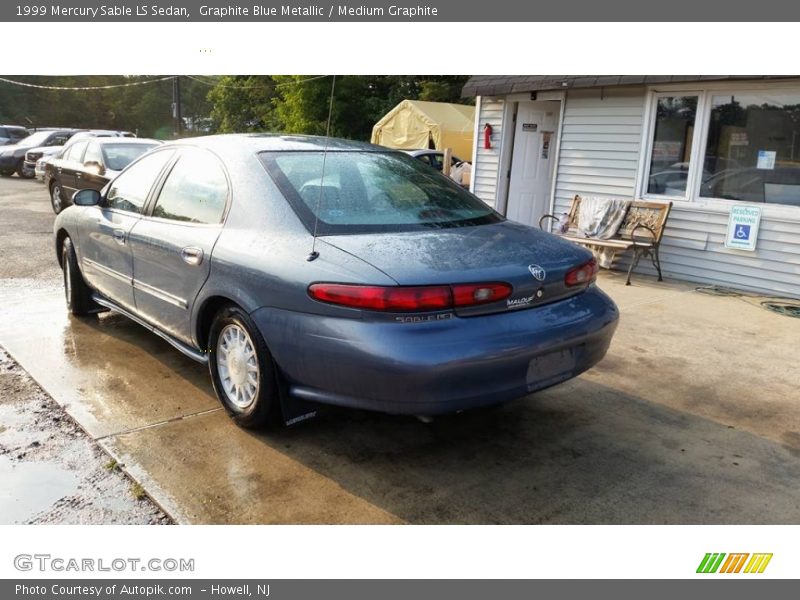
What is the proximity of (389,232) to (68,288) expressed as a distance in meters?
3.59

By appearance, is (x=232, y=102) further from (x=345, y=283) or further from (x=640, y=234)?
(x=345, y=283)

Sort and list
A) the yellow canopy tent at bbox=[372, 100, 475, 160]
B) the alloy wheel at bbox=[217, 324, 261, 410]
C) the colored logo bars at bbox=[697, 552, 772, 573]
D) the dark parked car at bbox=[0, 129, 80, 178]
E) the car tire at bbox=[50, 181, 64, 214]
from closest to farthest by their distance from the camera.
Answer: the colored logo bars at bbox=[697, 552, 772, 573] → the alloy wheel at bbox=[217, 324, 261, 410] → the car tire at bbox=[50, 181, 64, 214] → the yellow canopy tent at bbox=[372, 100, 475, 160] → the dark parked car at bbox=[0, 129, 80, 178]

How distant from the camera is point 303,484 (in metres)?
3.07

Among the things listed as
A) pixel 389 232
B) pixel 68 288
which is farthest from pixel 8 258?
pixel 389 232

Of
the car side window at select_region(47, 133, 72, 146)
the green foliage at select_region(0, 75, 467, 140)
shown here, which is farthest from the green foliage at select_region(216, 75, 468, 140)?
the car side window at select_region(47, 133, 72, 146)

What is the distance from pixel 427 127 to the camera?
19375mm

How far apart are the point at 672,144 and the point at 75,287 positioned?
6811 mm

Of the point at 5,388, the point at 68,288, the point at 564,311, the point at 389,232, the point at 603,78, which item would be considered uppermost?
the point at 603,78

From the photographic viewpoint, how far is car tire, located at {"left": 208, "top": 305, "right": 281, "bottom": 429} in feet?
10.8

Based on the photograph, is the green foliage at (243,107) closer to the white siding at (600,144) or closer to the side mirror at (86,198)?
the white siding at (600,144)

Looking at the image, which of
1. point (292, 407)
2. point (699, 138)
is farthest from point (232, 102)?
point (292, 407)

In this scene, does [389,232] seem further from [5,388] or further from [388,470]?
[5,388]

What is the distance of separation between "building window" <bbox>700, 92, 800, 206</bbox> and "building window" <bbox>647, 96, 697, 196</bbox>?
251mm

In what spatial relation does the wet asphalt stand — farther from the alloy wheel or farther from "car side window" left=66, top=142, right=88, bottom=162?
"car side window" left=66, top=142, right=88, bottom=162
